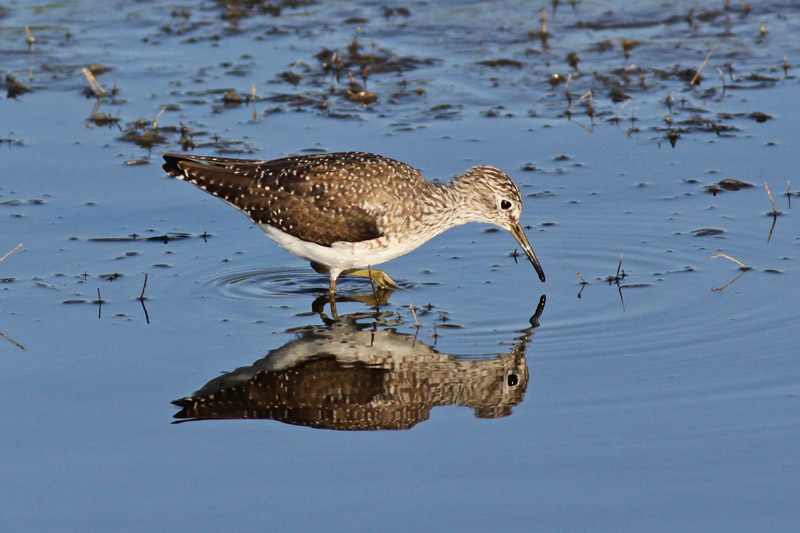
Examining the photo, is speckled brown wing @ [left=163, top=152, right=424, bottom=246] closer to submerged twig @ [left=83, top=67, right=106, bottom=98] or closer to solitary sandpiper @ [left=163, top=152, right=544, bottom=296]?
solitary sandpiper @ [left=163, top=152, right=544, bottom=296]

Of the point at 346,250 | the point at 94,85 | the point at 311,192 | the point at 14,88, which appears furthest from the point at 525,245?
the point at 14,88

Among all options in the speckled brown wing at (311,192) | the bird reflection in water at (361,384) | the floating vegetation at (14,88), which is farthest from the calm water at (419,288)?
the speckled brown wing at (311,192)

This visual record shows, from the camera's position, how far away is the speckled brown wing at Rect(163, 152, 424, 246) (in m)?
9.52

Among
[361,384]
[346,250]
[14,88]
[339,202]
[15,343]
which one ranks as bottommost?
[15,343]

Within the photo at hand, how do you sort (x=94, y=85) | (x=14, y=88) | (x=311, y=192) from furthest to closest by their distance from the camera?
1. (x=14, y=88)
2. (x=94, y=85)
3. (x=311, y=192)

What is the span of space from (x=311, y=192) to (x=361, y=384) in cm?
250

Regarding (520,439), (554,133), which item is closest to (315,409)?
(520,439)

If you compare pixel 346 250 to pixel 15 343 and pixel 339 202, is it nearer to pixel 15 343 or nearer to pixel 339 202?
pixel 339 202

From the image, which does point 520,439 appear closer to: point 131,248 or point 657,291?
point 657,291

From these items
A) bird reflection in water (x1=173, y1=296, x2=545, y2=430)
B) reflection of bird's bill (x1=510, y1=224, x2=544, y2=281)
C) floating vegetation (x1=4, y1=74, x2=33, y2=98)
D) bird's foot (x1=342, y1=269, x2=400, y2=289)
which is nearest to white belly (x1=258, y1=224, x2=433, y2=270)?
bird's foot (x1=342, y1=269, x2=400, y2=289)

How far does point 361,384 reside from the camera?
760 cm

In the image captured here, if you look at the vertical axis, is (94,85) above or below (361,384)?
above

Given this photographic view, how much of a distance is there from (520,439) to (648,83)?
28.4ft

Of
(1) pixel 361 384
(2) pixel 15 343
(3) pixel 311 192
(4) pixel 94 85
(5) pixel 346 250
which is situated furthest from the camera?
(4) pixel 94 85
